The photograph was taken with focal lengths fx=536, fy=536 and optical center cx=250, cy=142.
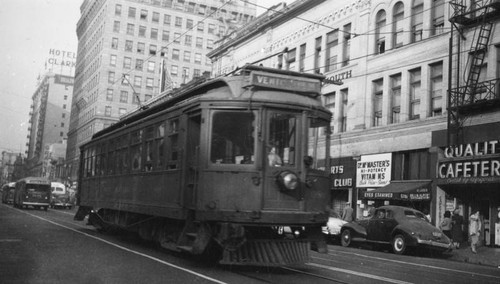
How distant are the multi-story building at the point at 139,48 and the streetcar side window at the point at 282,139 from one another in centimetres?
7106

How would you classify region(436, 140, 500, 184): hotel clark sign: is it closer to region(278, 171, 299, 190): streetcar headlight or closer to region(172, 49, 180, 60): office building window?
region(278, 171, 299, 190): streetcar headlight

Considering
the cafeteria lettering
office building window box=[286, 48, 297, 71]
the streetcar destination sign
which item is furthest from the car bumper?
office building window box=[286, 48, 297, 71]

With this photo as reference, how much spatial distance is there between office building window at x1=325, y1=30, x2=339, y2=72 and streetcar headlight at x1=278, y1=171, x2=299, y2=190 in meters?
20.2

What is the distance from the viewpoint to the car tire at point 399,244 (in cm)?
1688

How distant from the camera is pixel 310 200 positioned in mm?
9500

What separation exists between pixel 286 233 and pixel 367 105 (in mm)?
16957

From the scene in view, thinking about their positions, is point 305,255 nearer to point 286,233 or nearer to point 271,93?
point 286,233

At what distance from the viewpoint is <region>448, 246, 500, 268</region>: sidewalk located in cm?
1600

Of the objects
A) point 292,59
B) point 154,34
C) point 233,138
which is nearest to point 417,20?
point 292,59

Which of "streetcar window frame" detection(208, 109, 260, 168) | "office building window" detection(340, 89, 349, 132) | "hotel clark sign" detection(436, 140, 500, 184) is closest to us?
"streetcar window frame" detection(208, 109, 260, 168)

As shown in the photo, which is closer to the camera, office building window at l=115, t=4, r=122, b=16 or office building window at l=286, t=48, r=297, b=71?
office building window at l=286, t=48, r=297, b=71

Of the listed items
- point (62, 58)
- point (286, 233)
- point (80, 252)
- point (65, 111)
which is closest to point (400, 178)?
point (286, 233)

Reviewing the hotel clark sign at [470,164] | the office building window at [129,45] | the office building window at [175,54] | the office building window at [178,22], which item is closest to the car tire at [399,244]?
the hotel clark sign at [470,164]

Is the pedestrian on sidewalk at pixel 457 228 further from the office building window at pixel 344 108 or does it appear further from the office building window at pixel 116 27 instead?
the office building window at pixel 116 27
